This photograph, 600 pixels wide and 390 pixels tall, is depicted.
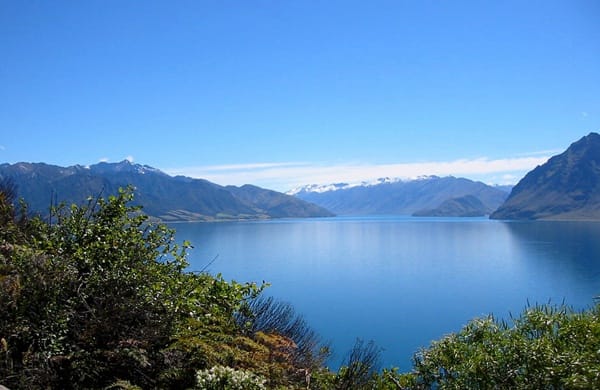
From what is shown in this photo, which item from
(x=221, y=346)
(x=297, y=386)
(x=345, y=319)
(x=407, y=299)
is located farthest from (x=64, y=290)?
(x=407, y=299)

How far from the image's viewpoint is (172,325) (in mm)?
7152

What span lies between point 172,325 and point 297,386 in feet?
7.25

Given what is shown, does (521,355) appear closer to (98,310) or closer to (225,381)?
(225,381)

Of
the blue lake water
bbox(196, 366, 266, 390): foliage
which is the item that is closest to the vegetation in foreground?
bbox(196, 366, 266, 390): foliage

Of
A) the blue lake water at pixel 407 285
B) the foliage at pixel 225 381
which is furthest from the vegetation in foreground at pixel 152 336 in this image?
the blue lake water at pixel 407 285

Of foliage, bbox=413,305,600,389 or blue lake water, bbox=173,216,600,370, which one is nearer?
foliage, bbox=413,305,600,389

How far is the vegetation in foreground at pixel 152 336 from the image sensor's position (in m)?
6.20

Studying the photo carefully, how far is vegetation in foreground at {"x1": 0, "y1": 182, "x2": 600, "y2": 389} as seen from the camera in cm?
620

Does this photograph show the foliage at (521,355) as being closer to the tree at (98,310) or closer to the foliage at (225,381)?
the foliage at (225,381)

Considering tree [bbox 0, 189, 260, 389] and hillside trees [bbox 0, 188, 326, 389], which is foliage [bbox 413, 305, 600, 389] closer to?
hillside trees [bbox 0, 188, 326, 389]

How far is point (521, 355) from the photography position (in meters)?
7.54

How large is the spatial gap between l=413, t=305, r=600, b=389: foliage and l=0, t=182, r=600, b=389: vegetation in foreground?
0.02 metres

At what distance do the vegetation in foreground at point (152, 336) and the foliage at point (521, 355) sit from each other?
2cm

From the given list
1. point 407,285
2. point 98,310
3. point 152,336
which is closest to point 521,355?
point 152,336
